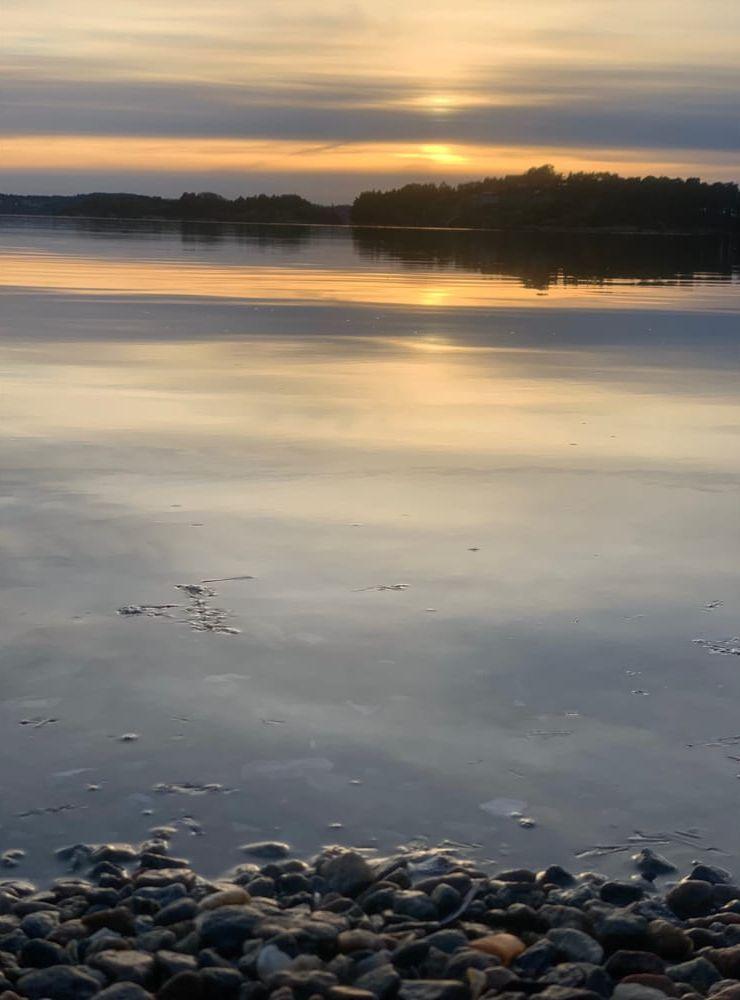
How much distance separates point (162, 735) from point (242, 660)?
0.73 metres

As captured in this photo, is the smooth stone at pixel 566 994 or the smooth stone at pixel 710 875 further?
the smooth stone at pixel 710 875

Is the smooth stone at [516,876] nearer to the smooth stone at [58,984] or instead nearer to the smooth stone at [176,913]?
the smooth stone at [176,913]

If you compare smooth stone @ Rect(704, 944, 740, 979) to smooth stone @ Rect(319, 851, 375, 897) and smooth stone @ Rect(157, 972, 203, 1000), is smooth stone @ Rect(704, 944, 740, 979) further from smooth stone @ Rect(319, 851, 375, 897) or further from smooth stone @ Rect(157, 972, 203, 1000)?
smooth stone @ Rect(157, 972, 203, 1000)

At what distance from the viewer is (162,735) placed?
4.79m

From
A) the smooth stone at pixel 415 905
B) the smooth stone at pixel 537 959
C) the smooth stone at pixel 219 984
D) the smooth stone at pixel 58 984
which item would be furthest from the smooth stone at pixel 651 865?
the smooth stone at pixel 58 984

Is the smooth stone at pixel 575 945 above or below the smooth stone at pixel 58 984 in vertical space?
below

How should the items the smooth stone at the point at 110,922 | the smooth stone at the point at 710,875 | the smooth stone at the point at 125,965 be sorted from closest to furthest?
the smooth stone at the point at 125,965, the smooth stone at the point at 110,922, the smooth stone at the point at 710,875

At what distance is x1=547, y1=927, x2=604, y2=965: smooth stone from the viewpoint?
3559 mm

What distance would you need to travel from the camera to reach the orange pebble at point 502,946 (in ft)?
11.6

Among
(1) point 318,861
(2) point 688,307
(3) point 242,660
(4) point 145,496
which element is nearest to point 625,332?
(2) point 688,307

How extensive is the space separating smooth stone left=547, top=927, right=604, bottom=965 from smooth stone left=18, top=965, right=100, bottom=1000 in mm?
1188

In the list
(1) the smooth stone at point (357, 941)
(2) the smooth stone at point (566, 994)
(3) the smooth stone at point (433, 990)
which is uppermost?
(1) the smooth stone at point (357, 941)

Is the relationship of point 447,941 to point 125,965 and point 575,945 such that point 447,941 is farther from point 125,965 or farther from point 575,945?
point 125,965

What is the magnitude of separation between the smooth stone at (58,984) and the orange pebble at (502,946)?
0.98m
